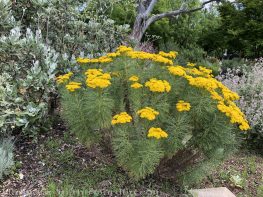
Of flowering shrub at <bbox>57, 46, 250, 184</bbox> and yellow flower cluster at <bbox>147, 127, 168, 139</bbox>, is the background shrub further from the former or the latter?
yellow flower cluster at <bbox>147, 127, 168, 139</bbox>

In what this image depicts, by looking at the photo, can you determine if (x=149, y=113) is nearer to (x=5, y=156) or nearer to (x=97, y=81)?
(x=97, y=81)

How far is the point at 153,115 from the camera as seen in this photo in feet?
Result: 9.41

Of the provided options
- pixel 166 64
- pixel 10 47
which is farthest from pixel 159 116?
pixel 10 47

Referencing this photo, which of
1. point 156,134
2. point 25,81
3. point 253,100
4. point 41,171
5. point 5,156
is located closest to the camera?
point 156,134

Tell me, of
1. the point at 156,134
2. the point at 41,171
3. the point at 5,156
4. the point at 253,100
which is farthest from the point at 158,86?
the point at 253,100

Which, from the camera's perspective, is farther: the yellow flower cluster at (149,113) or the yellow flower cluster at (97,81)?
the yellow flower cluster at (97,81)

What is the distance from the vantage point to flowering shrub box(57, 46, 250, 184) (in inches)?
117

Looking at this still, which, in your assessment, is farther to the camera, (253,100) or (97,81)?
(253,100)

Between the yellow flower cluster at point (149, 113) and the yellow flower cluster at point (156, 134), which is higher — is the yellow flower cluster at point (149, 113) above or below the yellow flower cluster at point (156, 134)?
above

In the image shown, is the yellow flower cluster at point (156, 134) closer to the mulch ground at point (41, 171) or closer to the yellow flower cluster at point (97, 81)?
the yellow flower cluster at point (97, 81)

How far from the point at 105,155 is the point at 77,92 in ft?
2.60

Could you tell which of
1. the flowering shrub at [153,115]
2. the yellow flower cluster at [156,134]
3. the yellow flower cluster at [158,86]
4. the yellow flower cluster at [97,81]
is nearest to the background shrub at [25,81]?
the flowering shrub at [153,115]

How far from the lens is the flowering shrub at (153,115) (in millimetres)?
2977

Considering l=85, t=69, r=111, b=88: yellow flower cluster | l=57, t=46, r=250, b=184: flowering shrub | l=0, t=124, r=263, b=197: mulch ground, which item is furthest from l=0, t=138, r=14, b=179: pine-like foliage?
l=85, t=69, r=111, b=88: yellow flower cluster
